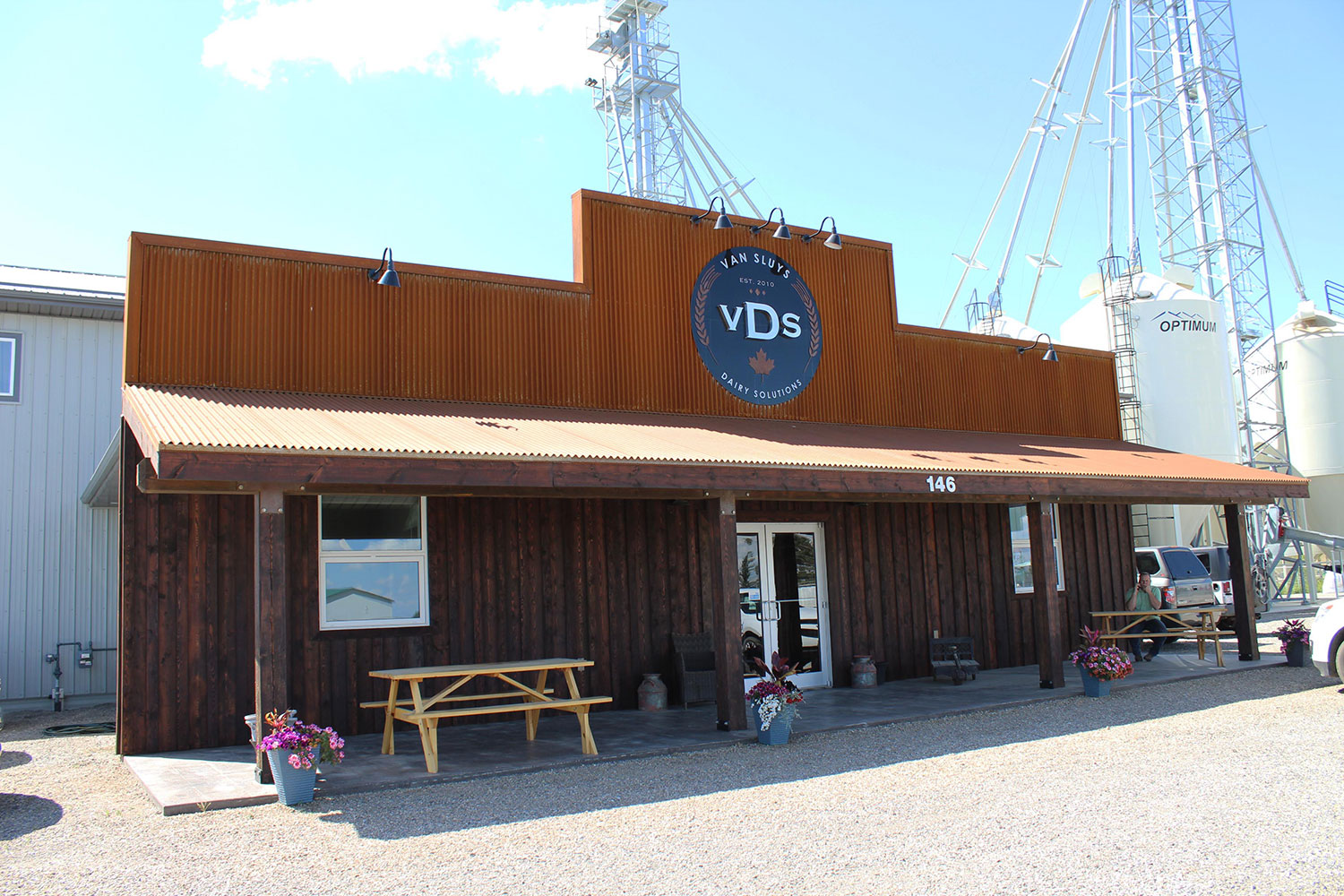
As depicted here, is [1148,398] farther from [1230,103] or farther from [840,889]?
[840,889]

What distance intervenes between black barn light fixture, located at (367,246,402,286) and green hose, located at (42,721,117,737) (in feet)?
16.3

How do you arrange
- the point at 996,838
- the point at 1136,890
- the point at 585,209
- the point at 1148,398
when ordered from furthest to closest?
the point at 1148,398 < the point at 585,209 < the point at 996,838 < the point at 1136,890

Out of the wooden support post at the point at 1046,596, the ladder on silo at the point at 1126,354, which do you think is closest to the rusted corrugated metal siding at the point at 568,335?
the wooden support post at the point at 1046,596

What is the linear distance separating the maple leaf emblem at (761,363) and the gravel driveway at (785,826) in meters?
4.89

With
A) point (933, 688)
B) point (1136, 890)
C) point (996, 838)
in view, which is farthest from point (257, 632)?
point (933, 688)

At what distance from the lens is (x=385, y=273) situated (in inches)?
361

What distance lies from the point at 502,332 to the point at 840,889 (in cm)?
703

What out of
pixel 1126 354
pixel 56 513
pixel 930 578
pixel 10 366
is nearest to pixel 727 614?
pixel 930 578

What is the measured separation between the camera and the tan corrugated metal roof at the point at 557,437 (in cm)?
681

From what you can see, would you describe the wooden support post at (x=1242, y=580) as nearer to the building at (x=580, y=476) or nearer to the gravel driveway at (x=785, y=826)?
the building at (x=580, y=476)

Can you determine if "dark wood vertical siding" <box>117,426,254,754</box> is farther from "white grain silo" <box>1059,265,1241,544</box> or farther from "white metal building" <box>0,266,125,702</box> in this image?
"white grain silo" <box>1059,265,1241,544</box>

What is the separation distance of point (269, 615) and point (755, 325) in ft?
22.4

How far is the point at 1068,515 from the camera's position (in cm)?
1426

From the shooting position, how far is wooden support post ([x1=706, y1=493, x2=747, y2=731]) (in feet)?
27.6
